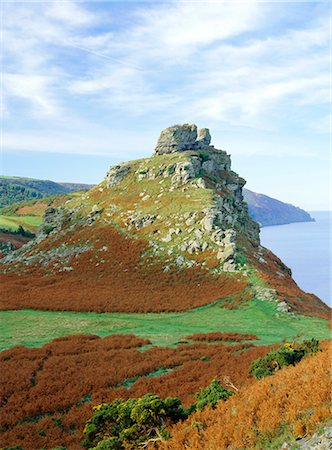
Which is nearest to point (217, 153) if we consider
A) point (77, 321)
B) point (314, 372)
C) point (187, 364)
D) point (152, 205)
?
point (152, 205)

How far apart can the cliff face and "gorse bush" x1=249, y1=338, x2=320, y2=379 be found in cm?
2096

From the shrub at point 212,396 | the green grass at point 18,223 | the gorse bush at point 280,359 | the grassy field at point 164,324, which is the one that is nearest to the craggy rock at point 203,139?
the grassy field at point 164,324

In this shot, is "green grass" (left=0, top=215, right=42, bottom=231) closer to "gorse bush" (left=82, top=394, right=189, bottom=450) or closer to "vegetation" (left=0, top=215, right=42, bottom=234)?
"vegetation" (left=0, top=215, right=42, bottom=234)

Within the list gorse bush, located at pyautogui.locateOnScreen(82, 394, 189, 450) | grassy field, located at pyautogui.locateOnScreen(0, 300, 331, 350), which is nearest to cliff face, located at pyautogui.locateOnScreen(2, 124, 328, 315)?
grassy field, located at pyautogui.locateOnScreen(0, 300, 331, 350)

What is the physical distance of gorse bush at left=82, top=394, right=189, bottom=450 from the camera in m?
11.6

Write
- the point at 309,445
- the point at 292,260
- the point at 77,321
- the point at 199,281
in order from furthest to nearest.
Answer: the point at 292,260 → the point at 199,281 → the point at 77,321 → the point at 309,445

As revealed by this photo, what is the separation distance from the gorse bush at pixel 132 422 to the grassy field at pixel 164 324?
16270mm

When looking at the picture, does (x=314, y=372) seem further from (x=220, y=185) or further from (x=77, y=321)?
(x=220, y=185)

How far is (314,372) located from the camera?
1192 centimetres

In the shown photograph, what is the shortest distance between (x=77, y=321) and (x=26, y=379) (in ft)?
52.9

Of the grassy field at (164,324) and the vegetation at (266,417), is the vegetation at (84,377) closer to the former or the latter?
the grassy field at (164,324)

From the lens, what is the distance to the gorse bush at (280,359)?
1728 cm

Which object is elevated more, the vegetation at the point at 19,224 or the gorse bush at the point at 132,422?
the vegetation at the point at 19,224

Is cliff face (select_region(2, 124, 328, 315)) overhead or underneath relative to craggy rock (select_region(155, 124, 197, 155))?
underneath
